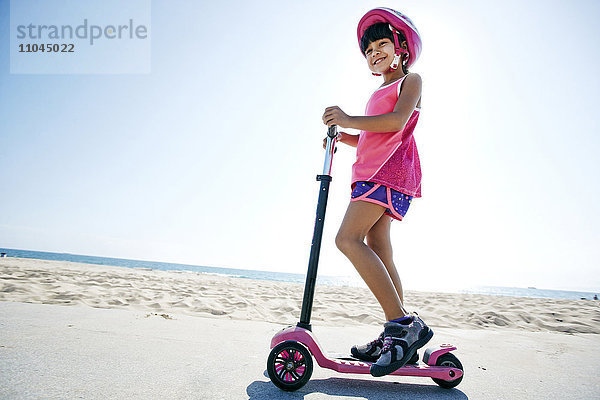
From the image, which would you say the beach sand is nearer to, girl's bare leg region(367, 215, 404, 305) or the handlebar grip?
girl's bare leg region(367, 215, 404, 305)

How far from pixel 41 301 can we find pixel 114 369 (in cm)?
279

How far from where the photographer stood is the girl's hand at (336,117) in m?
1.84

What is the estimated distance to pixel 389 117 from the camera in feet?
5.95

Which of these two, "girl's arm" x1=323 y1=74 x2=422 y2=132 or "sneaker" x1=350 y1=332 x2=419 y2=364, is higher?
"girl's arm" x1=323 y1=74 x2=422 y2=132

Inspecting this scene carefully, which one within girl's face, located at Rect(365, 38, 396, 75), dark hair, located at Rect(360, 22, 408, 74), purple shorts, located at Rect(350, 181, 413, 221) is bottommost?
purple shorts, located at Rect(350, 181, 413, 221)

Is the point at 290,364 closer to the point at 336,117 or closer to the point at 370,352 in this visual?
the point at 370,352

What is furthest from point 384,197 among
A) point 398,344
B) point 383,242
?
point 398,344

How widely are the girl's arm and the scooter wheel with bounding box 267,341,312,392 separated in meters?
1.15

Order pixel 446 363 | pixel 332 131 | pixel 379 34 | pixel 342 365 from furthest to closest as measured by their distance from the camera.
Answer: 1. pixel 379 34
2. pixel 332 131
3. pixel 446 363
4. pixel 342 365

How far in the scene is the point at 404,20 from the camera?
197 centimetres

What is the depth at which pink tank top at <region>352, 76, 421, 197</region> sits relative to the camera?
1887 mm

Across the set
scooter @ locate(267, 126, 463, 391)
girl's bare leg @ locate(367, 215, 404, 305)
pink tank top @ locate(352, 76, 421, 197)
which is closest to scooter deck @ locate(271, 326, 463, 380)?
scooter @ locate(267, 126, 463, 391)

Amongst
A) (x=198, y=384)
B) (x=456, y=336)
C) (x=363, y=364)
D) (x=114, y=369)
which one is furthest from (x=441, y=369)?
(x=456, y=336)

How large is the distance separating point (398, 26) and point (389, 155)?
0.76m
